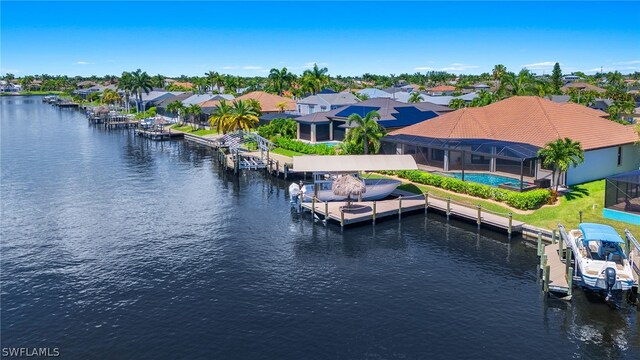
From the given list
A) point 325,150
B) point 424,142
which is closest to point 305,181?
point 325,150

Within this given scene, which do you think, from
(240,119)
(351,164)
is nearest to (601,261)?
(351,164)

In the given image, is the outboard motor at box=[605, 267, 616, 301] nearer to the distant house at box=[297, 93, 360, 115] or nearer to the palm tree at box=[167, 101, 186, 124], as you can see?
the distant house at box=[297, 93, 360, 115]

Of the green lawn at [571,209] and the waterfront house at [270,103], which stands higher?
the waterfront house at [270,103]

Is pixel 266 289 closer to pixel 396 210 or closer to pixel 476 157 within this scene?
pixel 396 210

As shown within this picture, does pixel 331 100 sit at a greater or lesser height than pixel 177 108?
greater

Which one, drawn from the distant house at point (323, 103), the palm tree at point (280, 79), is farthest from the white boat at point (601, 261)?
the palm tree at point (280, 79)

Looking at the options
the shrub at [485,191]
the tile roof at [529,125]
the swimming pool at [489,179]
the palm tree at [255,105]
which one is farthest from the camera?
the palm tree at [255,105]

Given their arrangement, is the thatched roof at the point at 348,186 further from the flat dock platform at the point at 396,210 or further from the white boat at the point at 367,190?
the white boat at the point at 367,190
